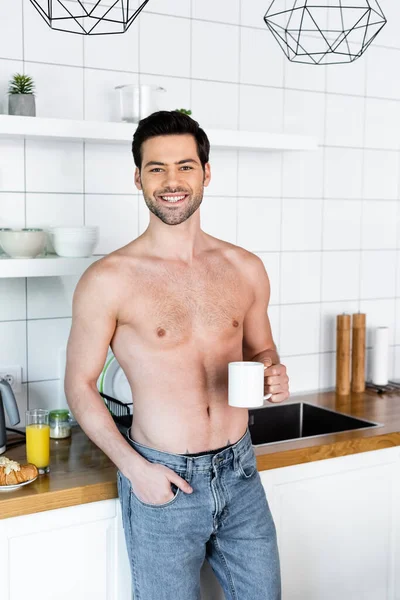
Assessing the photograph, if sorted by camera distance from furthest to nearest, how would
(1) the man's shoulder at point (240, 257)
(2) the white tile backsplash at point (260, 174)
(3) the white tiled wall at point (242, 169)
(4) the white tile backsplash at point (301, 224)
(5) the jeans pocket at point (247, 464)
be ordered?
(4) the white tile backsplash at point (301, 224), (2) the white tile backsplash at point (260, 174), (3) the white tiled wall at point (242, 169), (1) the man's shoulder at point (240, 257), (5) the jeans pocket at point (247, 464)

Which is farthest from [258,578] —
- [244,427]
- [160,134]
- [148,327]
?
[160,134]

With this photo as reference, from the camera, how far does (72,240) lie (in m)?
2.19

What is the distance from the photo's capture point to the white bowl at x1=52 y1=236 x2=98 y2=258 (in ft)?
7.18

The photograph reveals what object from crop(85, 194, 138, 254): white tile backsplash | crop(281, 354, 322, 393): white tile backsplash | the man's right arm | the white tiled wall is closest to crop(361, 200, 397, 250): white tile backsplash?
the white tiled wall

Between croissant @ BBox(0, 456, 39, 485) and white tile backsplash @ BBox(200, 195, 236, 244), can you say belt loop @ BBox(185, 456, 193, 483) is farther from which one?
white tile backsplash @ BBox(200, 195, 236, 244)

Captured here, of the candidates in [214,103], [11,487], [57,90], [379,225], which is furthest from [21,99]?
[379,225]

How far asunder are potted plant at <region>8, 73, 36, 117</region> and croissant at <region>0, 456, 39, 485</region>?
0.95 metres

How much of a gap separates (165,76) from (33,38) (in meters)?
0.44

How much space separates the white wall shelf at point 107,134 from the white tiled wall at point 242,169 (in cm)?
15

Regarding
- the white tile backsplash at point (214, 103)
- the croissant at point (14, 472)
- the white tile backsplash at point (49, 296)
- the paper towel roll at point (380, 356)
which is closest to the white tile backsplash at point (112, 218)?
the white tile backsplash at point (49, 296)

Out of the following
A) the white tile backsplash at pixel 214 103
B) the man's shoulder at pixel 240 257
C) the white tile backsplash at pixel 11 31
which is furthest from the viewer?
the white tile backsplash at pixel 214 103

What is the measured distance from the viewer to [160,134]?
1802 millimetres

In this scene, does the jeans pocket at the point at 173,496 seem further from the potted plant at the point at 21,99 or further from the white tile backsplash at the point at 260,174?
the white tile backsplash at the point at 260,174

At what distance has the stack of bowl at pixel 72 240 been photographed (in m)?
2.18
